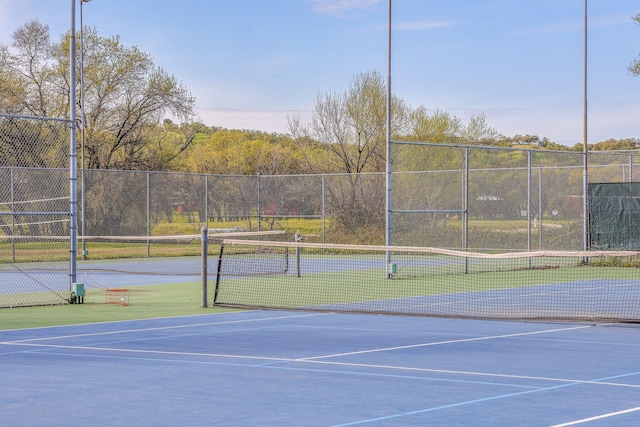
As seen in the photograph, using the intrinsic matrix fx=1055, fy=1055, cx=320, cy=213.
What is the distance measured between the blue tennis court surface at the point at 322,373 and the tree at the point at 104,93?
29.7 meters

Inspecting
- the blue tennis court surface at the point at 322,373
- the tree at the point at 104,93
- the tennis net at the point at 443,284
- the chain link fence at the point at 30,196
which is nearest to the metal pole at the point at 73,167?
the tennis net at the point at 443,284

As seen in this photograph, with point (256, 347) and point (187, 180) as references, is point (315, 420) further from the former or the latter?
point (187, 180)

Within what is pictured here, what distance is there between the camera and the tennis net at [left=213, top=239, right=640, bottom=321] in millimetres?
16266

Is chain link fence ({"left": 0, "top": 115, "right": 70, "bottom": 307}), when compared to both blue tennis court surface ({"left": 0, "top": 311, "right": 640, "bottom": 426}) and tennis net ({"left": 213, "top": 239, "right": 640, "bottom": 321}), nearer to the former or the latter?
tennis net ({"left": 213, "top": 239, "right": 640, "bottom": 321})

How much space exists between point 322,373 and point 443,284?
11834 millimetres

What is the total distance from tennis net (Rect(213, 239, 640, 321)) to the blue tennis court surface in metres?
1.82

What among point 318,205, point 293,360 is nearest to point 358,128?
point 318,205

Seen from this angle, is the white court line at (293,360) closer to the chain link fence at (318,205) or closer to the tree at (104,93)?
the chain link fence at (318,205)

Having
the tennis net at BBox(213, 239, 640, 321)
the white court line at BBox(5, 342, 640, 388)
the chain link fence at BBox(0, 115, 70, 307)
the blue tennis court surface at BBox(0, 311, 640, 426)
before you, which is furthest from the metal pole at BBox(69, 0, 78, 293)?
the chain link fence at BBox(0, 115, 70, 307)

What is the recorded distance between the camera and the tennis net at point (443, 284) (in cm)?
1627

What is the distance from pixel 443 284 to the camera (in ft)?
70.3

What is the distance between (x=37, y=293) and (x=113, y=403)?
11800 mm

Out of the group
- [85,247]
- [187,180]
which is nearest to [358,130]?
[187,180]

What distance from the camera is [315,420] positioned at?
25.0 feet
